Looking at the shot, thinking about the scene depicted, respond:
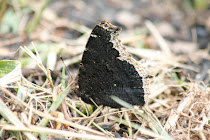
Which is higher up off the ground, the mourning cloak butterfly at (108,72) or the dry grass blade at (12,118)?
the mourning cloak butterfly at (108,72)

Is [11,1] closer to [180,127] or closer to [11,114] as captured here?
[11,114]

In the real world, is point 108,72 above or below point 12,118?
above

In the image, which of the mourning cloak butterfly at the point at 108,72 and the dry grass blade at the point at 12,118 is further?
the mourning cloak butterfly at the point at 108,72

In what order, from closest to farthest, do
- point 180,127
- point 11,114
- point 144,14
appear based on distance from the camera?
point 11,114 → point 180,127 → point 144,14

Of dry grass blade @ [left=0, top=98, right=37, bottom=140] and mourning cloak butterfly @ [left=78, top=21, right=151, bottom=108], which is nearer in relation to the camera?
dry grass blade @ [left=0, top=98, right=37, bottom=140]

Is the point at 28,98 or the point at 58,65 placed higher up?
the point at 58,65

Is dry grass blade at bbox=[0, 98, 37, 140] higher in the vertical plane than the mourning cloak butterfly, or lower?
lower

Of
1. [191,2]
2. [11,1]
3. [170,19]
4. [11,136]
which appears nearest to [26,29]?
[11,1]

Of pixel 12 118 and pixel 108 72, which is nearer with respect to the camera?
pixel 12 118
